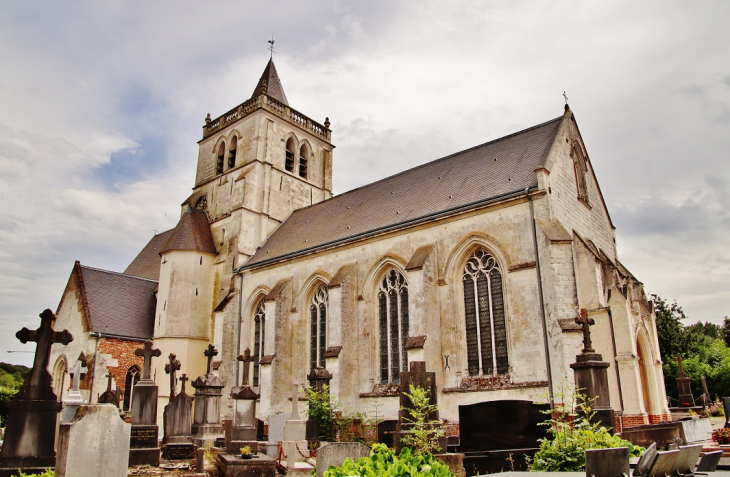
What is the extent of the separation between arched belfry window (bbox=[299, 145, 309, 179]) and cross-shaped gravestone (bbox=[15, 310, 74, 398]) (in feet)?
72.8

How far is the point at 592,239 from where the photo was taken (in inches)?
734

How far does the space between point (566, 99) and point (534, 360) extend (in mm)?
9472

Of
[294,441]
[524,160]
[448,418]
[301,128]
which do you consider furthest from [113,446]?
[301,128]

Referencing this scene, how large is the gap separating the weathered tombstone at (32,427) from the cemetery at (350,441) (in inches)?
0.5

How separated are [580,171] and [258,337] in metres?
14.5

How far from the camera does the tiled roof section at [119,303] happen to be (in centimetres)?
2422

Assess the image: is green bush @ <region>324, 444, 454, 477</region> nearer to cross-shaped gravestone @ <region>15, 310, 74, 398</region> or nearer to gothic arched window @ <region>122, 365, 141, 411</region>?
cross-shaped gravestone @ <region>15, 310, 74, 398</region>

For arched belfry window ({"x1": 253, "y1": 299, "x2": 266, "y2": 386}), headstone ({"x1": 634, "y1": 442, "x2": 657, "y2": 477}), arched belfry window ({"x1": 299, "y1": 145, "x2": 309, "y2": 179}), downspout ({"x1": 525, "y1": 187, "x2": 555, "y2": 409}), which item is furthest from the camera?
arched belfry window ({"x1": 299, "y1": 145, "x2": 309, "y2": 179})

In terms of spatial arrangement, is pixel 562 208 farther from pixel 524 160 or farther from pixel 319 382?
pixel 319 382

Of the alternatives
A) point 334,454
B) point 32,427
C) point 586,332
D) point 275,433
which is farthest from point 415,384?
point 32,427

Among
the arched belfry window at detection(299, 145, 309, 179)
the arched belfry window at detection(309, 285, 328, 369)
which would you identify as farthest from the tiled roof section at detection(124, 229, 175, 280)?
the arched belfry window at detection(309, 285, 328, 369)

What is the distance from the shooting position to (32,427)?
7.45 m

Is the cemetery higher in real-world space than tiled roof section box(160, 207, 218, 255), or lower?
lower

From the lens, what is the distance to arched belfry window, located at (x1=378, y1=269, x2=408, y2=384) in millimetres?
18359
